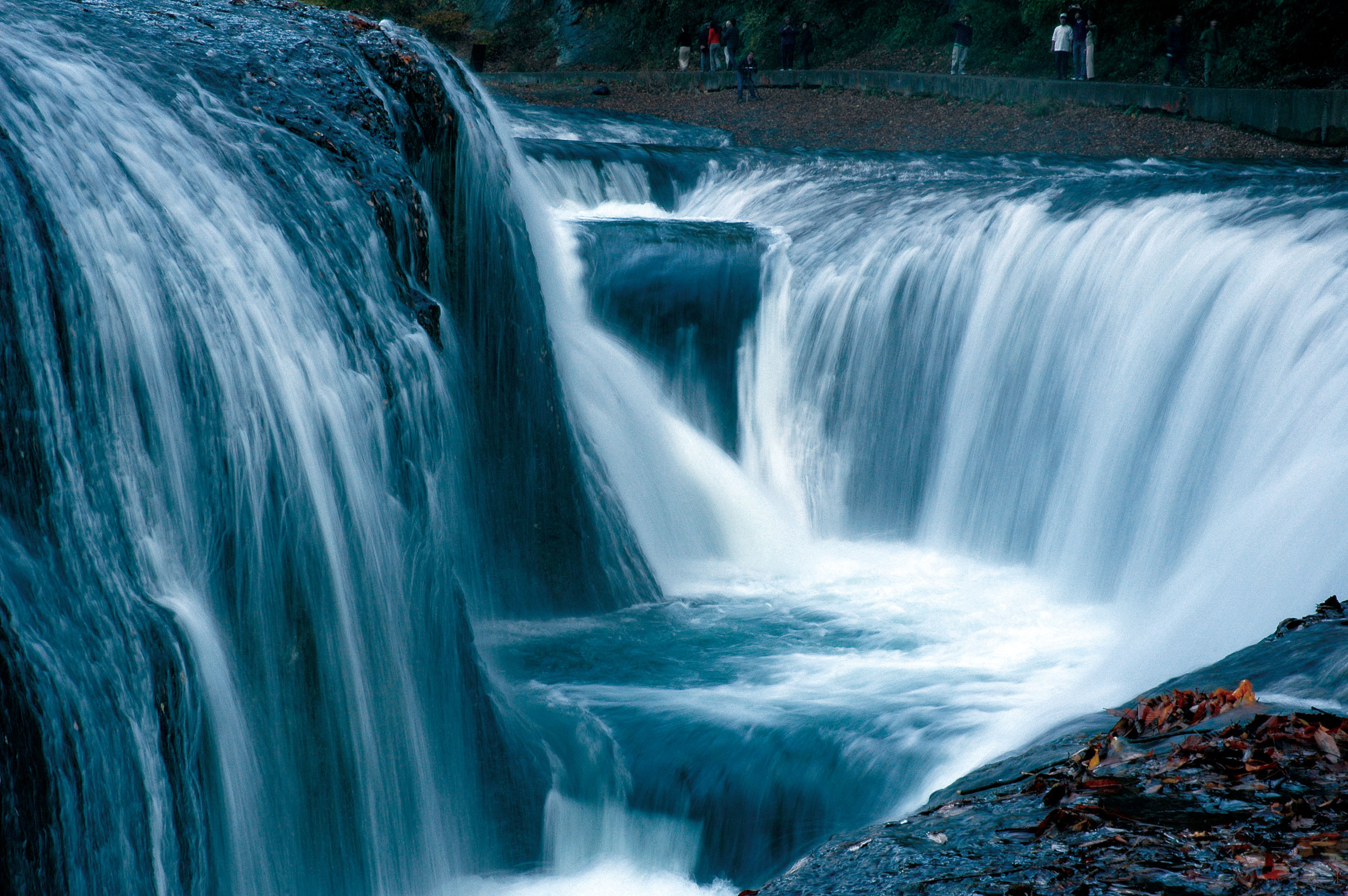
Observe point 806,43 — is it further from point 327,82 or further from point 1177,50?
point 327,82

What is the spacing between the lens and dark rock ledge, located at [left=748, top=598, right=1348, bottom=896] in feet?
9.25

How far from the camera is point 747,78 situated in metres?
25.5

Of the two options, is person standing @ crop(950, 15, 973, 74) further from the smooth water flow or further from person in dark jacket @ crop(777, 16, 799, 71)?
the smooth water flow

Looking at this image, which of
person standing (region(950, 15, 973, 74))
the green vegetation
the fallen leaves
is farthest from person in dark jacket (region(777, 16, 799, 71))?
the fallen leaves

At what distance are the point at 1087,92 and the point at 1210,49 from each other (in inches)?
105

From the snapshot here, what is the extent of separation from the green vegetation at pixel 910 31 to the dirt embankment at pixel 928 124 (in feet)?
11.7

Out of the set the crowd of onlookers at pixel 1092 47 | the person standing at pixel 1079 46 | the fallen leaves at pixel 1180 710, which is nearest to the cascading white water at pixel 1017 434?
the fallen leaves at pixel 1180 710

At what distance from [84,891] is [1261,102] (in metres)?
18.3

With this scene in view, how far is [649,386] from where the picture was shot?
387 inches

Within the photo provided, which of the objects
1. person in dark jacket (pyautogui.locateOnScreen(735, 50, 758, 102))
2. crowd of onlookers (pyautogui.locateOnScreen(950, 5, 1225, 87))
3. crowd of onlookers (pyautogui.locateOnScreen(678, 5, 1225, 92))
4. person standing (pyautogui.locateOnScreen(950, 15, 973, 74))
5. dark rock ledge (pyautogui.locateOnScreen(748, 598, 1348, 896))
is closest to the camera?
dark rock ledge (pyautogui.locateOnScreen(748, 598, 1348, 896))

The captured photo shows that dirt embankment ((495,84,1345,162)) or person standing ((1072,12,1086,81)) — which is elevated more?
person standing ((1072,12,1086,81))

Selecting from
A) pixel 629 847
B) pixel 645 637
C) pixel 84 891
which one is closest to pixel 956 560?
pixel 645 637

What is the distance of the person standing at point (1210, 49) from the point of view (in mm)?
21281

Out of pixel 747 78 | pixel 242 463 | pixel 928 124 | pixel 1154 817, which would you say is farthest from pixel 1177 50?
pixel 1154 817
